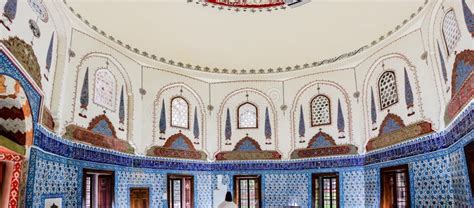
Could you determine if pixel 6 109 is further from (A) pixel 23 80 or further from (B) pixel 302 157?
(B) pixel 302 157

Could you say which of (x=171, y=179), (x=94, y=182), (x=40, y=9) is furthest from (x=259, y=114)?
(x=40, y=9)

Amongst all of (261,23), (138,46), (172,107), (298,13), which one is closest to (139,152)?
(172,107)

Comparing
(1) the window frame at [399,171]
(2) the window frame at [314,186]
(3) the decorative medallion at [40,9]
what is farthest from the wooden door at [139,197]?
(1) the window frame at [399,171]

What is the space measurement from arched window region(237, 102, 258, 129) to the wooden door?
3272 mm

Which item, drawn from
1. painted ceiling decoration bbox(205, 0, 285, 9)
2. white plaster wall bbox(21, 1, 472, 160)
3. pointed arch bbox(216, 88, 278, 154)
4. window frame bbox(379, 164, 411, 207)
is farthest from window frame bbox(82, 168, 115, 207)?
window frame bbox(379, 164, 411, 207)

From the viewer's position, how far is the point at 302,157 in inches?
435

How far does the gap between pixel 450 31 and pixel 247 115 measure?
623 centimetres

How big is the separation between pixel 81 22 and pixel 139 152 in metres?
3.35

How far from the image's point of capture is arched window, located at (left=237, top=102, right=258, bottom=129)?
11.6m

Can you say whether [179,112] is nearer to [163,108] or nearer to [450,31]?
[163,108]

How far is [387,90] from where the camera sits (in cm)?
921

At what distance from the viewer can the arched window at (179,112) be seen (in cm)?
1088

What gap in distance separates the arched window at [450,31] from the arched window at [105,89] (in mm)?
6561

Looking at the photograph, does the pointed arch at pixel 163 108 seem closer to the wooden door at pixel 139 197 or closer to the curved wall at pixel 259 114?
the curved wall at pixel 259 114
